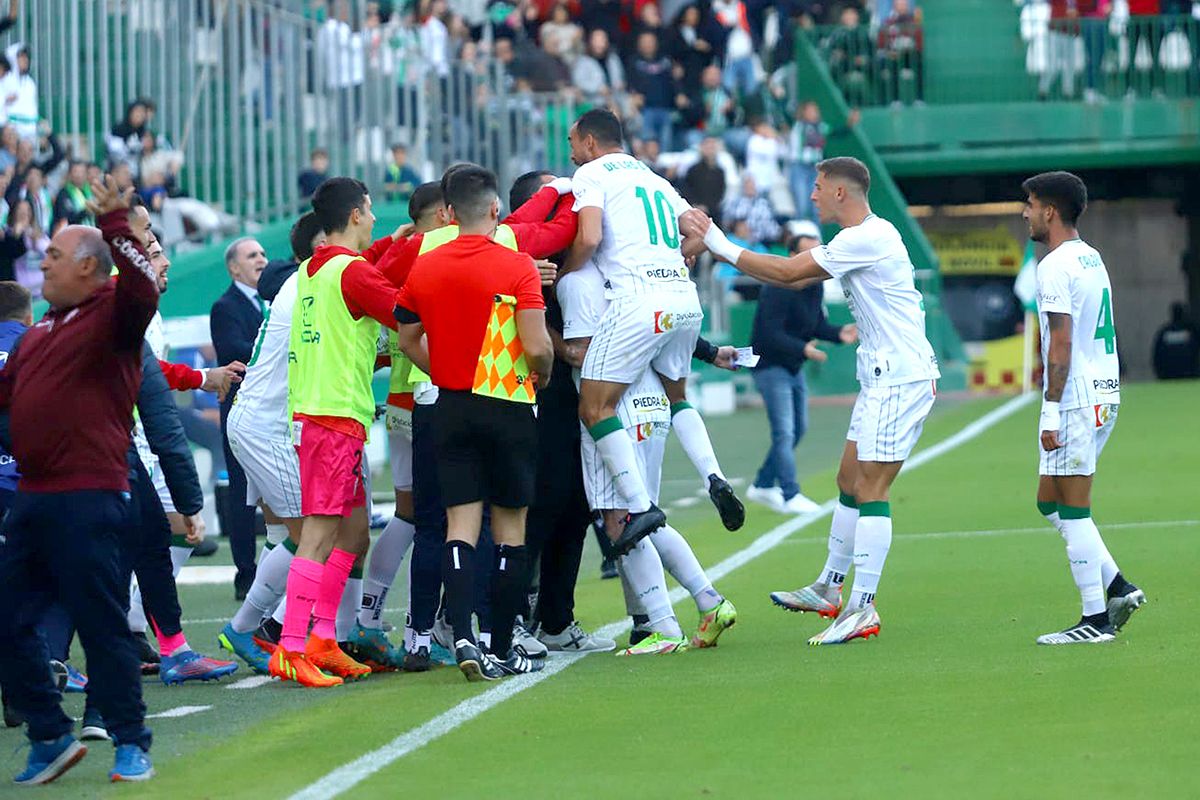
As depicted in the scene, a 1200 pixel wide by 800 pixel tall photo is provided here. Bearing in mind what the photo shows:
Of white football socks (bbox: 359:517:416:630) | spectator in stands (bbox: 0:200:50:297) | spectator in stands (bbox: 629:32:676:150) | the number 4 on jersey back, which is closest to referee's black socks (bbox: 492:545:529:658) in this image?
white football socks (bbox: 359:517:416:630)

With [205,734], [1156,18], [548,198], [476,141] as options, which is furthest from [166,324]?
[1156,18]

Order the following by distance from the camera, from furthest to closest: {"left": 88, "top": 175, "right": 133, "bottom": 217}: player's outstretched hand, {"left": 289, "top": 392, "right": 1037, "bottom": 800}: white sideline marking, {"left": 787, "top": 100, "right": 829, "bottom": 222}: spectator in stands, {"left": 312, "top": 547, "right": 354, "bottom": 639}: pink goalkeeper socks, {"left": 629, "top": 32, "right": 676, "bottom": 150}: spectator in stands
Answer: {"left": 787, "top": 100, "right": 829, "bottom": 222}: spectator in stands
{"left": 629, "top": 32, "right": 676, "bottom": 150}: spectator in stands
{"left": 312, "top": 547, "right": 354, "bottom": 639}: pink goalkeeper socks
{"left": 289, "top": 392, "right": 1037, "bottom": 800}: white sideline marking
{"left": 88, "top": 175, "right": 133, "bottom": 217}: player's outstretched hand

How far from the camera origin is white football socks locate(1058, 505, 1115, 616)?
29.4ft

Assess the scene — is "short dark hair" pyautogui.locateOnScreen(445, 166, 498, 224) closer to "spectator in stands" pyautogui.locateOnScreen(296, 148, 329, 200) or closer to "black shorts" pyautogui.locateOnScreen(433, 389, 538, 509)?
"black shorts" pyautogui.locateOnScreen(433, 389, 538, 509)

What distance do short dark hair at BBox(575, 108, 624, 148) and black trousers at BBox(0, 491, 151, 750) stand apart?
10.4 feet

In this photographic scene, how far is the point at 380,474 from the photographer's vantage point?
19.4 m

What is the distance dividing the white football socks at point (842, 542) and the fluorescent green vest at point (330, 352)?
2.35m

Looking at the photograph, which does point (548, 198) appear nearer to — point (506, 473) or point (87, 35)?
point (506, 473)

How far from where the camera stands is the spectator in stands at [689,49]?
3347 cm

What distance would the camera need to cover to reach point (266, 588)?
9.20 m

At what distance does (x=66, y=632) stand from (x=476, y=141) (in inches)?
571

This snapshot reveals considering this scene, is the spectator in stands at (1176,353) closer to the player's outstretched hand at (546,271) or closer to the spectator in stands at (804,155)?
the spectator in stands at (804,155)

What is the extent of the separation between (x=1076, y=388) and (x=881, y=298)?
95 cm

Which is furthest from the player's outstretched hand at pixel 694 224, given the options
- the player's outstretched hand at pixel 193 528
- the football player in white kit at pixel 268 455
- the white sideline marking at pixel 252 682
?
the white sideline marking at pixel 252 682
